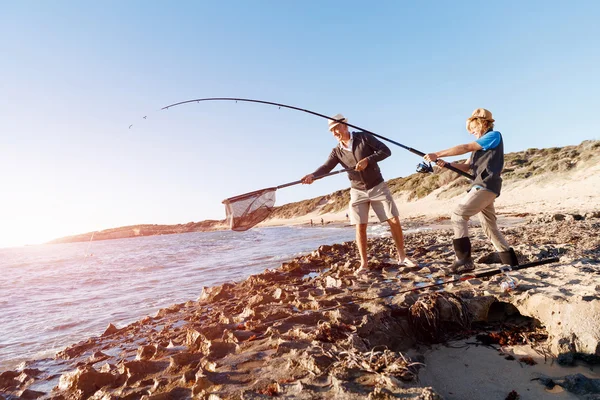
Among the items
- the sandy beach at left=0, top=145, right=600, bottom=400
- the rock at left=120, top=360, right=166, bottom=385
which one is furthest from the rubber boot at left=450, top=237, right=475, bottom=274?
the rock at left=120, top=360, right=166, bottom=385

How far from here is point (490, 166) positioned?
4367 mm

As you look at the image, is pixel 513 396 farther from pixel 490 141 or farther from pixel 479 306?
pixel 490 141

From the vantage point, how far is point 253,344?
10.5 ft

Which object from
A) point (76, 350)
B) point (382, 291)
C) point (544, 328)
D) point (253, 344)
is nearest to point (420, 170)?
point (382, 291)

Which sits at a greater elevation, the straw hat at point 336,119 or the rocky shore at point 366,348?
the straw hat at point 336,119

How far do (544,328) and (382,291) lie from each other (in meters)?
1.69

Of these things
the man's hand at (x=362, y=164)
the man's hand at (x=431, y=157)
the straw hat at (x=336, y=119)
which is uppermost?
the straw hat at (x=336, y=119)

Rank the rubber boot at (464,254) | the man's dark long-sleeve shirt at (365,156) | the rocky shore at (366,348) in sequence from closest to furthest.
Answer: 1. the rocky shore at (366,348)
2. the rubber boot at (464,254)
3. the man's dark long-sleeve shirt at (365,156)

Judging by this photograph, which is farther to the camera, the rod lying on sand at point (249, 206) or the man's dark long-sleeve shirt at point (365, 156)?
the rod lying on sand at point (249, 206)

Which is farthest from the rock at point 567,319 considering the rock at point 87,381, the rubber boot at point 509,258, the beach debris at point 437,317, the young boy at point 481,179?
the rock at point 87,381

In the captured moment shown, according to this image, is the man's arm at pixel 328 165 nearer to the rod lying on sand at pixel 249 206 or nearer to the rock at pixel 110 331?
the rod lying on sand at pixel 249 206

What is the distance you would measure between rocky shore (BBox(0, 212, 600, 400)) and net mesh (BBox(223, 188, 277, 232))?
143 cm

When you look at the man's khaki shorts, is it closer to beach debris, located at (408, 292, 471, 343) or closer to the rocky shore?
the rocky shore

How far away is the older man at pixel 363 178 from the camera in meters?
5.59
